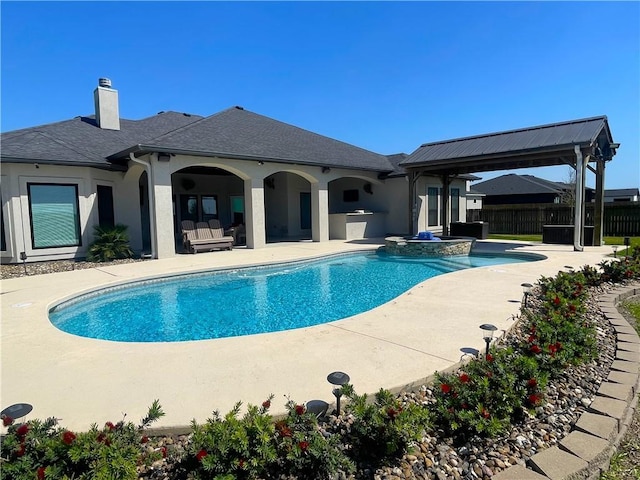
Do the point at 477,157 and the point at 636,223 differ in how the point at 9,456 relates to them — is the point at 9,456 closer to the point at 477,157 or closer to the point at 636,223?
the point at 477,157

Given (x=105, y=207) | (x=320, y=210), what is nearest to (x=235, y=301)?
(x=105, y=207)

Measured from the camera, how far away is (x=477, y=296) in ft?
21.8

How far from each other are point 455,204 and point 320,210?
9827mm

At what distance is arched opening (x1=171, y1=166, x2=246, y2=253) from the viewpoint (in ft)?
58.9

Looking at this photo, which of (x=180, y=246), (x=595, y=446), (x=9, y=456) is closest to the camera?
(x=9, y=456)

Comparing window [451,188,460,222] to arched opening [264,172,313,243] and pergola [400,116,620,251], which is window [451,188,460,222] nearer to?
pergola [400,116,620,251]

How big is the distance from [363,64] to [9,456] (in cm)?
1755

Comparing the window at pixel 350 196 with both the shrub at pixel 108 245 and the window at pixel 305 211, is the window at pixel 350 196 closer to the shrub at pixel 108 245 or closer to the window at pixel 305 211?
the window at pixel 305 211

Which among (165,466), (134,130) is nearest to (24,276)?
(134,130)

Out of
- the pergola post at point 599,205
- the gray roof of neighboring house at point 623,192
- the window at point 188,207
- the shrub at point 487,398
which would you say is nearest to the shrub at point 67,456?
the shrub at point 487,398

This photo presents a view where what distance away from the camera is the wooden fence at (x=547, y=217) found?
704 inches

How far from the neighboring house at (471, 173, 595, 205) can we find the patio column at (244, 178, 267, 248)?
2340 cm

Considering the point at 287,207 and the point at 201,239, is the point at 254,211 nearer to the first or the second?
the point at 201,239

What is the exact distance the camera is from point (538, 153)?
12.5 meters
